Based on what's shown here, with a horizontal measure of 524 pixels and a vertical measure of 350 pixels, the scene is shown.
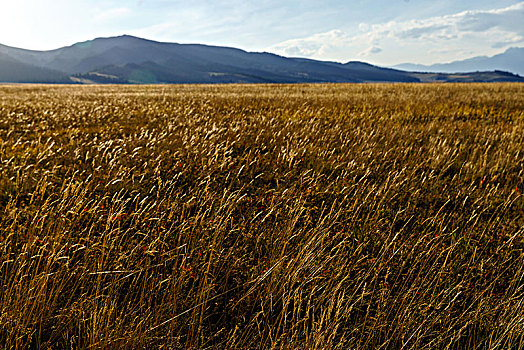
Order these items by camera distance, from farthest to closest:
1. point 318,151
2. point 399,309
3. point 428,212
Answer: point 318,151
point 428,212
point 399,309

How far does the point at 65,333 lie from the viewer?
6.36ft

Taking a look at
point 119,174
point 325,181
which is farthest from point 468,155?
point 119,174

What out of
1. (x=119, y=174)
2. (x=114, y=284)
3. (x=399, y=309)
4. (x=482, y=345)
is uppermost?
(x=119, y=174)

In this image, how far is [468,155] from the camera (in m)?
6.04

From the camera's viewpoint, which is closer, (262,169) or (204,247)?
(204,247)

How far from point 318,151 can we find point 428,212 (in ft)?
8.02

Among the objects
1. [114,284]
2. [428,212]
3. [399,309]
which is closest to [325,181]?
[428,212]

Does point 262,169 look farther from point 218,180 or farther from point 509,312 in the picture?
point 509,312

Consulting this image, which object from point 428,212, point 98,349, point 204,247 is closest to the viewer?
point 98,349

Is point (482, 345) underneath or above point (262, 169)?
underneath

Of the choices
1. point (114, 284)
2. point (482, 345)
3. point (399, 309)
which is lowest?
point (482, 345)

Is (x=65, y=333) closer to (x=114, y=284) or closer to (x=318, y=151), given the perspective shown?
(x=114, y=284)

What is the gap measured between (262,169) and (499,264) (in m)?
3.21

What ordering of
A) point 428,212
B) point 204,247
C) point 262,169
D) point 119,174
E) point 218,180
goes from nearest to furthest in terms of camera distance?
point 204,247 < point 428,212 < point 119,174 < point 218,180 < point 262,169
